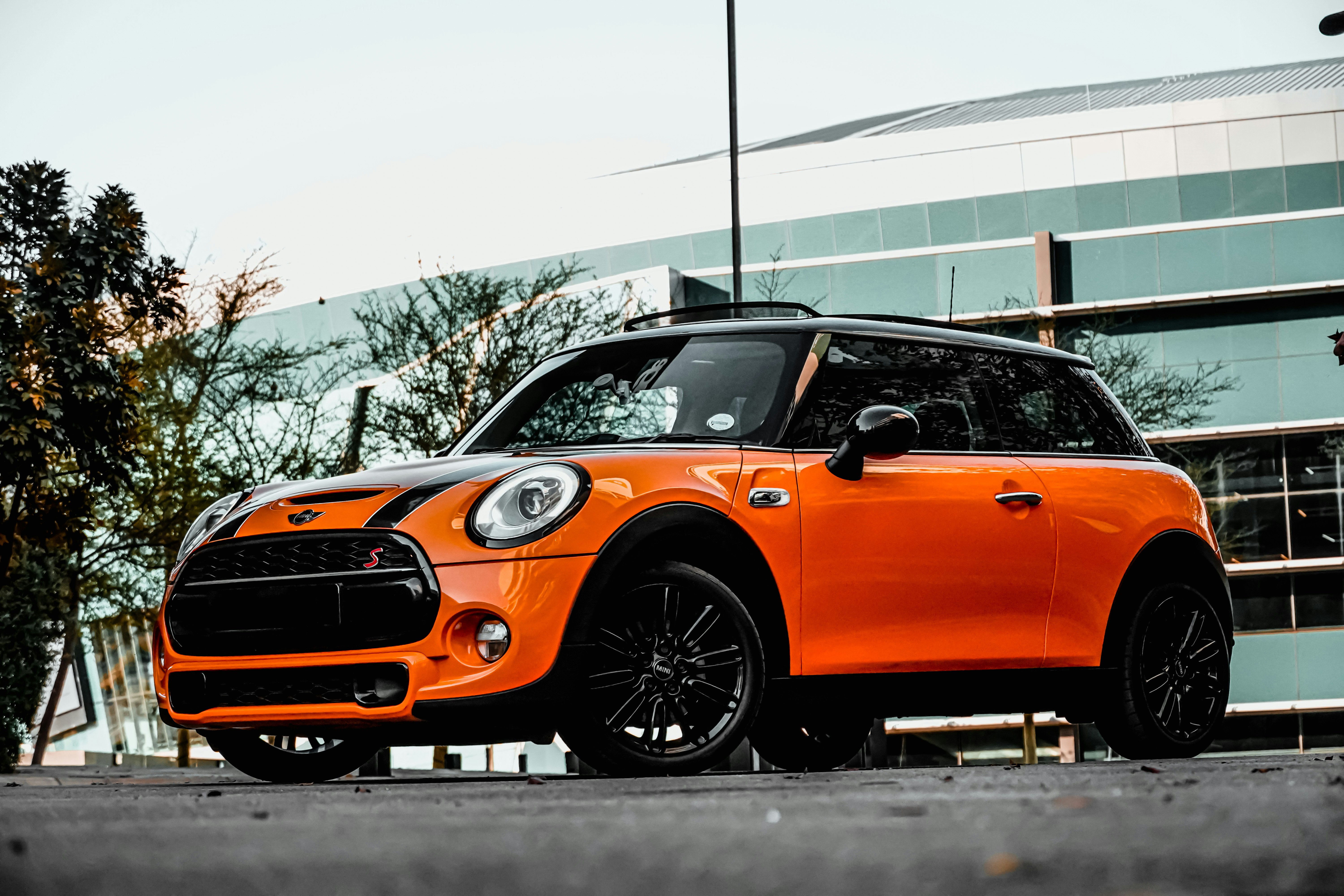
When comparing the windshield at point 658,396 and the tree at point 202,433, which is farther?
the tree at point 202,433

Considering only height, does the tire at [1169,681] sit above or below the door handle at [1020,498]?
below

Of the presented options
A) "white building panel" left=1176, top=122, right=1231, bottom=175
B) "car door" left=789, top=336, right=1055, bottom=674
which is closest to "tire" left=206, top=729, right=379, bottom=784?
"car door" left=789, top=336, right=1055, bottom=674

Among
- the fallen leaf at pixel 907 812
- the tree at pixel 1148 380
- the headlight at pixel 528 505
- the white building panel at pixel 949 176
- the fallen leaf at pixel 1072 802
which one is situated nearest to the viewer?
the fallen leaf at pixel 907 812

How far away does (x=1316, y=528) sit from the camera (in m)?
36.7

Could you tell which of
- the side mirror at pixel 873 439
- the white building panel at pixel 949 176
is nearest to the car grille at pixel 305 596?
the side mirror at pixel 873 439

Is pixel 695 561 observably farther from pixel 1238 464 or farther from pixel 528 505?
pixel 1238 464

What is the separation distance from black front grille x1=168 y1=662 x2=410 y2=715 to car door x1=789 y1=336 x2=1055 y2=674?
58.4 inches

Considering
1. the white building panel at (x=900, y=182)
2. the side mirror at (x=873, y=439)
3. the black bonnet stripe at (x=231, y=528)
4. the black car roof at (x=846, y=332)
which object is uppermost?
the white building panel at (x=900, y=182)

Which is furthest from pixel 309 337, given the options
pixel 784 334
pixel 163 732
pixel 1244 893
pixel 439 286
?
pixel 1244 893

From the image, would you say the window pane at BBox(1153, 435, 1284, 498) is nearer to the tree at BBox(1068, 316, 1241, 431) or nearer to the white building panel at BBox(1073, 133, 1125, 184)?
the tree at BBox(1068, 316, 1241, 431)

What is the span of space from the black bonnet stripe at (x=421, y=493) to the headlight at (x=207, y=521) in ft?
3.15

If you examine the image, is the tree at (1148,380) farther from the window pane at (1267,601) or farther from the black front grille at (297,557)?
the black front grille at (297,557)

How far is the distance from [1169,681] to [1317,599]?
32.5m

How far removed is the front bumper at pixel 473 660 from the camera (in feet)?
16.4
